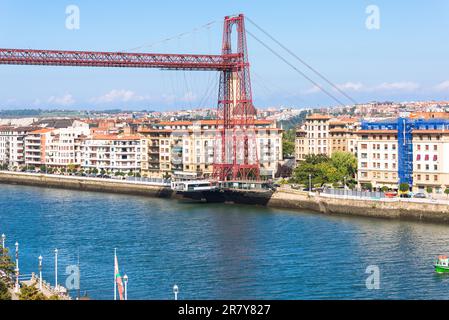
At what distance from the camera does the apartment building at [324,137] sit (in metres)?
39.7

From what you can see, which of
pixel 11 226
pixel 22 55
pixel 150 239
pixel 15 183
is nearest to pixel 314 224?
pixel 150 239

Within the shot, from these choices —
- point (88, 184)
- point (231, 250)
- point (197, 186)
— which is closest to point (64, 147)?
point (88, 184)

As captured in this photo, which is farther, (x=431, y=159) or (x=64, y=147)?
(x=64, y=147)

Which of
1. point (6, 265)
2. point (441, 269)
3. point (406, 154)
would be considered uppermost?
point (406, 154)

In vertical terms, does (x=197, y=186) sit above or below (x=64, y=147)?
below

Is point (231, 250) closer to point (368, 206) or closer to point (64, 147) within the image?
point (368, 206)

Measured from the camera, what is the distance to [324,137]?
132 feet

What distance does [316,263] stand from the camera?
56.2 ft

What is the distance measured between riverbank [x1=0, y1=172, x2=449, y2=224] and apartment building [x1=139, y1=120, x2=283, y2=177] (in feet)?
9.51

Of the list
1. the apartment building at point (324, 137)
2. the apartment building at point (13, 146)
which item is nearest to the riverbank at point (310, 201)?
the apartment building at point (324, 137)

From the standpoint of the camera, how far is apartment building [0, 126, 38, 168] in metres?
51.1

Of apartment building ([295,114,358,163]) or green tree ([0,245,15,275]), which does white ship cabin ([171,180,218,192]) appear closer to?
apartment building ([295,114,358,163])

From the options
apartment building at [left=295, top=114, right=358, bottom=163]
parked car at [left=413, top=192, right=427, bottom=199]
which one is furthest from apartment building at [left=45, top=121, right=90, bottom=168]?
parked car at [left=413, top=192, right=427, bottom=199]

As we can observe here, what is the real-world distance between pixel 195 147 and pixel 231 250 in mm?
19408
